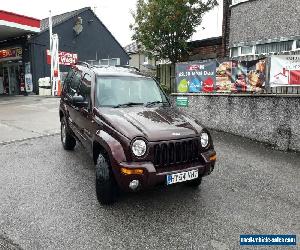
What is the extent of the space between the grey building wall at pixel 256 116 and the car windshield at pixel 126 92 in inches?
144

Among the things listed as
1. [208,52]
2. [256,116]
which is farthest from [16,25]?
[256,116]

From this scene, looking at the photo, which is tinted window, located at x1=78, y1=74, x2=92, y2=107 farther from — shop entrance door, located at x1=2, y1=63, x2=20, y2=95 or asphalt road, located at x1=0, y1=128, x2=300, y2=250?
shop entrance door, located at x1=2, y1=63, x2=20, y2=95

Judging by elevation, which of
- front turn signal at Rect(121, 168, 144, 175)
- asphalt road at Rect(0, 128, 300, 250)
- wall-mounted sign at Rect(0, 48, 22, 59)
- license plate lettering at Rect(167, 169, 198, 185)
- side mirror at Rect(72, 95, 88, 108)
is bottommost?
asphalt road at Rect(0, 128, 300, 250)

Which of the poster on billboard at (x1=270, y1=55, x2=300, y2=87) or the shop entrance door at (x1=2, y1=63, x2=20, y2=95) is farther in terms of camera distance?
the shop entrance door at (x1=2, y1=63, x2=20, y2=95)

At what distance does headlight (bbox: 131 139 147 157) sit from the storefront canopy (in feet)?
58.1

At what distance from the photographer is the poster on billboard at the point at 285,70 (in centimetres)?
781

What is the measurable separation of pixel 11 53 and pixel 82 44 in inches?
216

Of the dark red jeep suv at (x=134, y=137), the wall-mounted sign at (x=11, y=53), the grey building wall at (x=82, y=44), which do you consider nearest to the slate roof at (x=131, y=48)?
the grey building wall at (x=82, y=44)

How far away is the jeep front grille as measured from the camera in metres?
4.07

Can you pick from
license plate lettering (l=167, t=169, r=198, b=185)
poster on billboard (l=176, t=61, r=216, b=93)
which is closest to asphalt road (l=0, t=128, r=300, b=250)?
license plate lettering (l=167, t=169, r=198, b=185)

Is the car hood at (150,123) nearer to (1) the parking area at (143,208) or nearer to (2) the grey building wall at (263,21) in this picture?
(1) the parking area at (143,208)

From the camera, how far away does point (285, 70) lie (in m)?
7.98

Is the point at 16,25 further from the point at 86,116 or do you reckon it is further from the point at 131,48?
the point at 131,48

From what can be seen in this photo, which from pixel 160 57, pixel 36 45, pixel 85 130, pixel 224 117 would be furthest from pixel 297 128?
pixel 36 45
